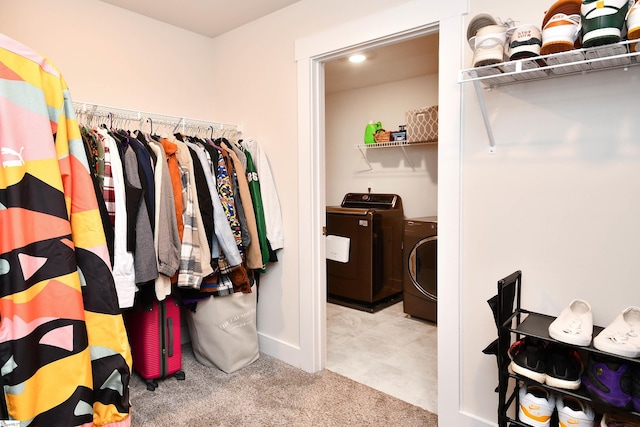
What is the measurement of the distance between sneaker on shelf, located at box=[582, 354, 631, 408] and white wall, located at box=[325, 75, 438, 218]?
2.68 meters

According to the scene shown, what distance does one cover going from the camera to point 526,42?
1.30m

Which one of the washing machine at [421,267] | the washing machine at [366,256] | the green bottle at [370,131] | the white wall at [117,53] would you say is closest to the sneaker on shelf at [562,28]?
the washing machine at [421,267]

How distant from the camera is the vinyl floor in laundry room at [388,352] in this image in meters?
2.29

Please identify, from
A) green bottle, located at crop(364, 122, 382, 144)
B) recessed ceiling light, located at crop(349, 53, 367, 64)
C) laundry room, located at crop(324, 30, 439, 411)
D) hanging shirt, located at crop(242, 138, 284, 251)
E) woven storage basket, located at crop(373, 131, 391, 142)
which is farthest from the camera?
green bottle, located at crop(364, 122, 382, 144)

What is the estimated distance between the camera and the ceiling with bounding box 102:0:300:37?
7.66ft

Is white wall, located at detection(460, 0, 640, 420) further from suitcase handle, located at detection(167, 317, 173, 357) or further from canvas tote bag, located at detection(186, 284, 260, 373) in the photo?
suitcase handle, located at detection(167, 317, 173, 357)

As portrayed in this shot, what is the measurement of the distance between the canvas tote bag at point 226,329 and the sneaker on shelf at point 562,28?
198 centimetres

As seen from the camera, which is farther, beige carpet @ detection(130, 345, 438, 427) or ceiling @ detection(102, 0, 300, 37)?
ceiling @ detection(102, 0, 300, 37)

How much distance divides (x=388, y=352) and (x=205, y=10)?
Result: 2.54m

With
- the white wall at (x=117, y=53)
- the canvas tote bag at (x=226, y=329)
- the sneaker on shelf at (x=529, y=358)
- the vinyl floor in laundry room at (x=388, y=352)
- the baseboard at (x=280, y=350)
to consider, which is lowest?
the vinyl floor in laundry room at (x=388, y=352)

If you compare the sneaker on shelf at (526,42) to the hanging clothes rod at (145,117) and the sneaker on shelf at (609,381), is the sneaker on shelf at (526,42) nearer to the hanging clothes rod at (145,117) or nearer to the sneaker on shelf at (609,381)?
the sneaker on shelf at (609,381)

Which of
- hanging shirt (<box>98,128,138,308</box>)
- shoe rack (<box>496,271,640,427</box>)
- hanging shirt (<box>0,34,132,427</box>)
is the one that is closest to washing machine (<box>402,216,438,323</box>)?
shoe rack (<box>496,271,640,427</box>)

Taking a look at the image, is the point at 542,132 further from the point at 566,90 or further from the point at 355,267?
the point at 355,267

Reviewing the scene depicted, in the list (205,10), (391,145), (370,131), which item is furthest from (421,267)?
(205,10)
